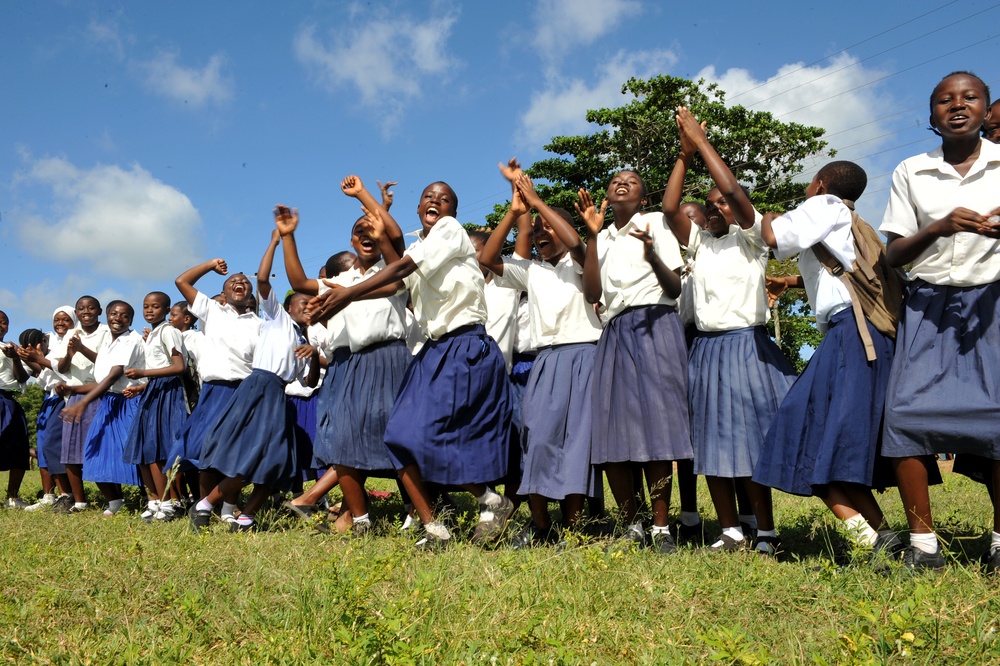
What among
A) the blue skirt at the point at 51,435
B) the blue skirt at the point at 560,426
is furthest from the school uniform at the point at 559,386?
the blue skirt at the point at 51,435

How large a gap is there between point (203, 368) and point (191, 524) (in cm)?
140

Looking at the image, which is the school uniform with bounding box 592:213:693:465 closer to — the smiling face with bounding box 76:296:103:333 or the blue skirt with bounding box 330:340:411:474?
the blue skirt with bounding box 330:340:411:474

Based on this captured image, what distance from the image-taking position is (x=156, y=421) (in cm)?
759

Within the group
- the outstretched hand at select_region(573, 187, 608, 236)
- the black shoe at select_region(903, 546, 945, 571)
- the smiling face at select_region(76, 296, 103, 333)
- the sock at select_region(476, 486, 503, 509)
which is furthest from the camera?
the smiling face at select_region(76, 296, 103, 333)

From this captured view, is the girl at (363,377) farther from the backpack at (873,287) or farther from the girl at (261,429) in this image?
the backpack at (873,287)

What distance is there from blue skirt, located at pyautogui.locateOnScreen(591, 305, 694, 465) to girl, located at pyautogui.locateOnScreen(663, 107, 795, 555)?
0.42 feet

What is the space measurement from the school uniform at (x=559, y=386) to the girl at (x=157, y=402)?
365 cm

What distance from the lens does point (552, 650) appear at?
275cm

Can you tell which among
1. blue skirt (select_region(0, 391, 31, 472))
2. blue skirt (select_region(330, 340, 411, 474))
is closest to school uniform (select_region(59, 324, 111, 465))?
blue skirt (select_region(0, 391, 31, 472))

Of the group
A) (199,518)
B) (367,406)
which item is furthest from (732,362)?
(199,518)

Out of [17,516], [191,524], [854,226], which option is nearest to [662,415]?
[854,226]

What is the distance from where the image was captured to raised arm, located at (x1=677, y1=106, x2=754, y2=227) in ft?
13.8

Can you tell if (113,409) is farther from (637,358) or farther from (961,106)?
(961,106)

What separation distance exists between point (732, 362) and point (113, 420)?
613 cm
